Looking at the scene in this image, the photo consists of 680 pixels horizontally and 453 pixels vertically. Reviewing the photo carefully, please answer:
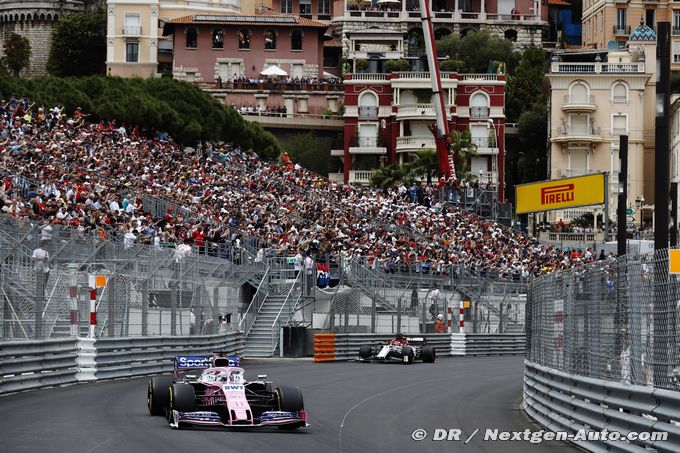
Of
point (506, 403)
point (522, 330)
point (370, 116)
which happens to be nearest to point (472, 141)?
point (370, 116)

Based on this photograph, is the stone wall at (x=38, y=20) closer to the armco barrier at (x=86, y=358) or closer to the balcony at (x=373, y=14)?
the balcony at (x=373, y=14)

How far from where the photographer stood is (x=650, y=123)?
109125 mm

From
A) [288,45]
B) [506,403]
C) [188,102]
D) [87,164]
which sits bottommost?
[506,403]

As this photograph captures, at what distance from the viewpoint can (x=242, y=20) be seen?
11981 centimetres

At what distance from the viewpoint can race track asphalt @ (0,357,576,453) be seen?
57.3 ft

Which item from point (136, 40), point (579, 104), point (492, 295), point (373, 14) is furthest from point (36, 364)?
point (373, 14)

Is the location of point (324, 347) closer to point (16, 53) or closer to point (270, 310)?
point (270, 310)

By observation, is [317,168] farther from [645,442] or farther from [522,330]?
[645,442]

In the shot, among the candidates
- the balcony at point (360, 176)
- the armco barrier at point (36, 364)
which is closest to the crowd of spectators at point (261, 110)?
the balcony at point (360, 176)

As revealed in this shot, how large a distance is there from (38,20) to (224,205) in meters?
93.3

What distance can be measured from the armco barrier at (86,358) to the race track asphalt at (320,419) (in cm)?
36

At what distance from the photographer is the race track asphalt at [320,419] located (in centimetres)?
1745

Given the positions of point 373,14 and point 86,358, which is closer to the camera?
point 86,358

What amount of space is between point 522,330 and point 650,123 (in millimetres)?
63231
